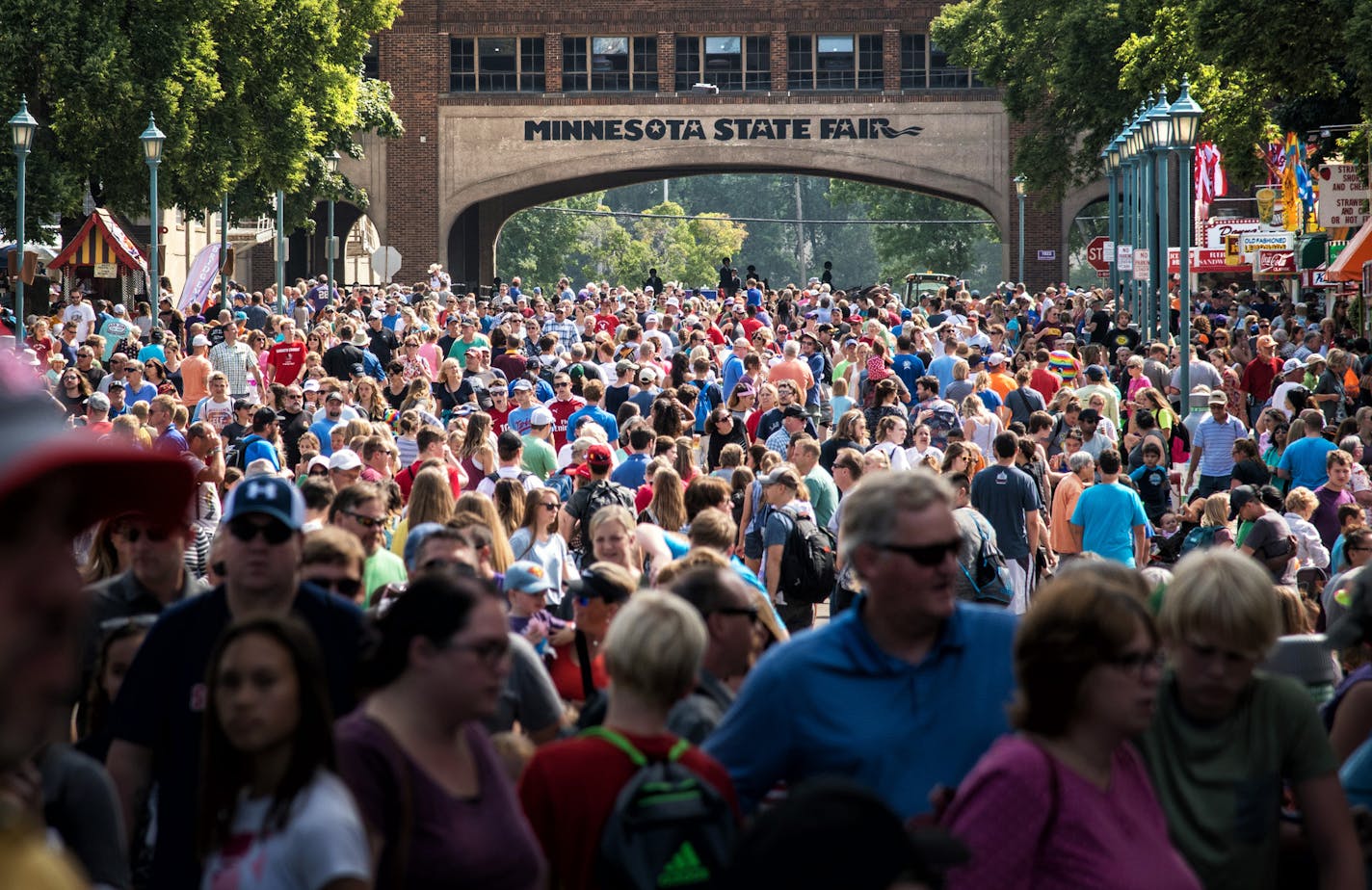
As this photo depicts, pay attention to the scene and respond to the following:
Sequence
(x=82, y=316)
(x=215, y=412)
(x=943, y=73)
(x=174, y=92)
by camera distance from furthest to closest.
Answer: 1. (x=943, y=73)
2. (x=174, y=92)
3. (x=82, y=316)
4. (x=215, y=412)

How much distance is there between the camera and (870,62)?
180 feet

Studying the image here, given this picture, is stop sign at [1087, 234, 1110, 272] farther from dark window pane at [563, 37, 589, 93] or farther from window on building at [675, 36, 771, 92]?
dark window pane at [563, 37, 589, 93]

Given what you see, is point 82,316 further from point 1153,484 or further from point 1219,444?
point 1153,484

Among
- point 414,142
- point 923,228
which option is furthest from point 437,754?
point 923,228

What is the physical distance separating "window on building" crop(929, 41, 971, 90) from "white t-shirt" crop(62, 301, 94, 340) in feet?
101

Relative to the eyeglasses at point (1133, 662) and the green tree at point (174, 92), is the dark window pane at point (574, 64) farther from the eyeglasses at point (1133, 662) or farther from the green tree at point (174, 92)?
the eyeglasses at point (1133, 662)

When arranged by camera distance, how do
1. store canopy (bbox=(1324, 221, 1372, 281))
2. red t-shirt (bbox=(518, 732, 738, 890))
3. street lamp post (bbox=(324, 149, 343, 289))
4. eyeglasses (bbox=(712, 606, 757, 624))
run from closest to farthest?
red t-shirt (bbox=(518, 732, 738, 890)) → eyeglasses (bbox=(712, 606, 757, 624)) → store canopy (bbox=(1324, 221, 1372, 281)) → street lamp post (bbox=(324, 149, 343, 289))

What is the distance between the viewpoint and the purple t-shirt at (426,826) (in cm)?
355

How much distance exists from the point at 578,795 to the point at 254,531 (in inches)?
54.5

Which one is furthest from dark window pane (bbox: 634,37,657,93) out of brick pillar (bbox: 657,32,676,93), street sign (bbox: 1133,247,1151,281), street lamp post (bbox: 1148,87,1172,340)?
street sign (bbox: 1133,247,1151,281)

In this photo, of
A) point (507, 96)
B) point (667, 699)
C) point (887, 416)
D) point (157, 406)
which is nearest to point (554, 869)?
point (667, 699)

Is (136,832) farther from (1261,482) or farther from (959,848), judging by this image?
(1261,482)

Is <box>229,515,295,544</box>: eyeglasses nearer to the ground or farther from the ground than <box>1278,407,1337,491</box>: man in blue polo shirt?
farther from the ground

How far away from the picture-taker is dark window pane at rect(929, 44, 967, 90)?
54250 mm
